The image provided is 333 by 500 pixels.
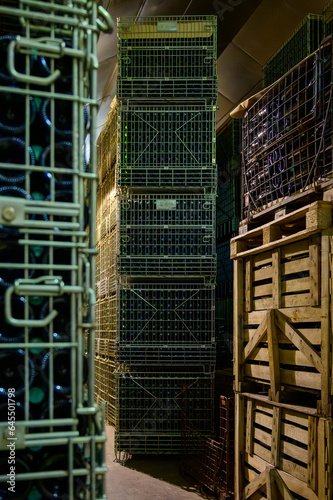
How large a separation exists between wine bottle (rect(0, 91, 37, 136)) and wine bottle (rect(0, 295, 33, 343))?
0.81 m

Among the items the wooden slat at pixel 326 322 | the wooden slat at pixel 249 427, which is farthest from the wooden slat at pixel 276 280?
the wooden slat at pixel 249 427

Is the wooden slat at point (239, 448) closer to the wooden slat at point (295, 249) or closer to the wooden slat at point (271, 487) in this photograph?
A: the wooden slat at point (271, 487)

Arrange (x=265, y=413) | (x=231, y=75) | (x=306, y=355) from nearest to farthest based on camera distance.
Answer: (x=306, y=355)
(x=265, y=413)
(x=231, y=75)

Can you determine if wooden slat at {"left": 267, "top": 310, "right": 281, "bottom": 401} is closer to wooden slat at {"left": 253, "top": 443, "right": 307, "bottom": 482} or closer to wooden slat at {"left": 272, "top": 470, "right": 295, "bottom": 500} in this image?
wooden slat at {"left": 253, "top": 443, "right": 307, "bottom": 482}

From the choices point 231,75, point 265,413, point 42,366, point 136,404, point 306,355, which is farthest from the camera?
point 231,75

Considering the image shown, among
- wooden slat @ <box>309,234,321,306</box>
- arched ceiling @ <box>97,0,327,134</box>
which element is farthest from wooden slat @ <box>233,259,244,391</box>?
arched ceiling @ <box>97,0,327,134</box>

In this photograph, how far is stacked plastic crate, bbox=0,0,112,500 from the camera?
2.29 m

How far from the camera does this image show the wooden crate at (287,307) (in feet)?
14.2

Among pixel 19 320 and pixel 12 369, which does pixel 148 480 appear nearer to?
pixel 12 369

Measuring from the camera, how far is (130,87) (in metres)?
8.98

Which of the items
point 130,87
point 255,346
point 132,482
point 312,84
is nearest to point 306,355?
point 255,346

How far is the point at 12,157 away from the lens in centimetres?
245

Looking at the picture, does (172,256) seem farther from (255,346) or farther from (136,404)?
(255,346)

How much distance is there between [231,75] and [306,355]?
10.4 meters
